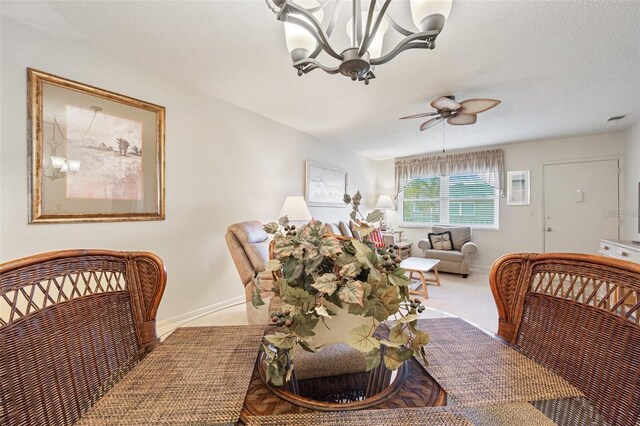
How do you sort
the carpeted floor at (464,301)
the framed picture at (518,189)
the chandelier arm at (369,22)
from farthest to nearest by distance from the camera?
the framed picture at (518,189)
the carpeted floor at (464,301)
the chandelier arm at (369,22)

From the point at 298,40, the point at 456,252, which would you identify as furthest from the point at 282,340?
the point at 456,252

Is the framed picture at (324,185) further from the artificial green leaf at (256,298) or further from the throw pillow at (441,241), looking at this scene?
the artificial green leaf at (256,298)

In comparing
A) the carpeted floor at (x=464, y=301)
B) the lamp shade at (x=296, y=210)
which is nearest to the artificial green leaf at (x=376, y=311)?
the carpeted floor at (x=464, y=301)

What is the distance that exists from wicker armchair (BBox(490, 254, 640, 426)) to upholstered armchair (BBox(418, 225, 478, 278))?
3834 millimetres

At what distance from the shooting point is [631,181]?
3688 millimetres

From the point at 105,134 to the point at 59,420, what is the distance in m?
2.21

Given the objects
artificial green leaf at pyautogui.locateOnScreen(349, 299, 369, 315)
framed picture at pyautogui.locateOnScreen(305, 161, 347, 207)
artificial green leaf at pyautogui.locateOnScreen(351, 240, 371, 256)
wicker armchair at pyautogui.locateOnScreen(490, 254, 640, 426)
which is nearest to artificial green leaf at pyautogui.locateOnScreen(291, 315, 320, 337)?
artificial green leaf at pyautogui.locateOnScreen(349, 299, 369, 315)

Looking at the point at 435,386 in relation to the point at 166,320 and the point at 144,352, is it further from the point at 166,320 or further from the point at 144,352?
the point at 166,320

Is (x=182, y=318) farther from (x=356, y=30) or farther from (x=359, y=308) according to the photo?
(x=356, y=30)

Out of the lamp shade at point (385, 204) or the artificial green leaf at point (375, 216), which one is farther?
the lamp shade at point (385, 204)

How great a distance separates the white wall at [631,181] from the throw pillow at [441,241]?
2.25m

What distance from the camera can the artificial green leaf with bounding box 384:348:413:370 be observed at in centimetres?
62

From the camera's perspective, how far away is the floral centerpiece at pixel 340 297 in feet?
2.05

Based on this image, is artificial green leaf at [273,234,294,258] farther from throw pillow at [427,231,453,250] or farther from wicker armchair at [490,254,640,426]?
throw pillow at [427,231,453,250]
